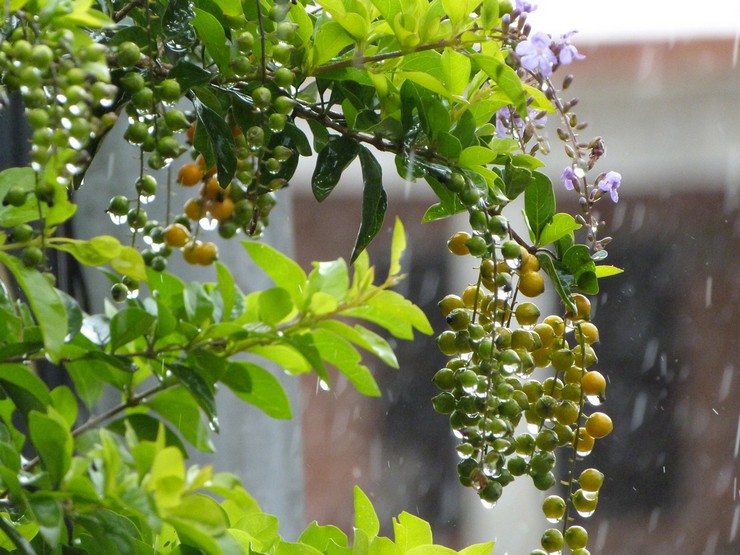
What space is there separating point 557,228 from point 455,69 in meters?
0.11

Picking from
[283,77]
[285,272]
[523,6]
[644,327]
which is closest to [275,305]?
[285,272]

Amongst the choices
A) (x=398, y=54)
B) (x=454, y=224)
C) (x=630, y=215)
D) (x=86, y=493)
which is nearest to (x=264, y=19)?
(x=398, y=54)

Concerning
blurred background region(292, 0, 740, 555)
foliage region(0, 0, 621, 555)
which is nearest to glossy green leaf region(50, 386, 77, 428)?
foliage region(0, 0, 621, 555)

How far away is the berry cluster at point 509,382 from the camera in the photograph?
0.49 metres

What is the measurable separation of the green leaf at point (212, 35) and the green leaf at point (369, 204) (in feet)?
0.31

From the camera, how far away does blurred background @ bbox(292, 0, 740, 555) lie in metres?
3.24

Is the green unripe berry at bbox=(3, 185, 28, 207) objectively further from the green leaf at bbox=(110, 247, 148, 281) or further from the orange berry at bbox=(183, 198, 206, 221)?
the orange berry at bbox=(183, 198, 206, 221)

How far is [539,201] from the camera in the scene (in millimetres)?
514

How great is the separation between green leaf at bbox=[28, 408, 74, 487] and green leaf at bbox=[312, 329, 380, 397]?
17 centimetres

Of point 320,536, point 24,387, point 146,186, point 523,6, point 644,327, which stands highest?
point 523,6

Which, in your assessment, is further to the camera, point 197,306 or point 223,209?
point 223,209

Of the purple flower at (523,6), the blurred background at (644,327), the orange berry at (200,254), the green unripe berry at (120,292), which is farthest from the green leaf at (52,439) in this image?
the blurred background at (644,327)

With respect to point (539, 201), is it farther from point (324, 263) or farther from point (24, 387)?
point (24, 387)

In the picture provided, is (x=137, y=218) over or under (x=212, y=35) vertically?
under
